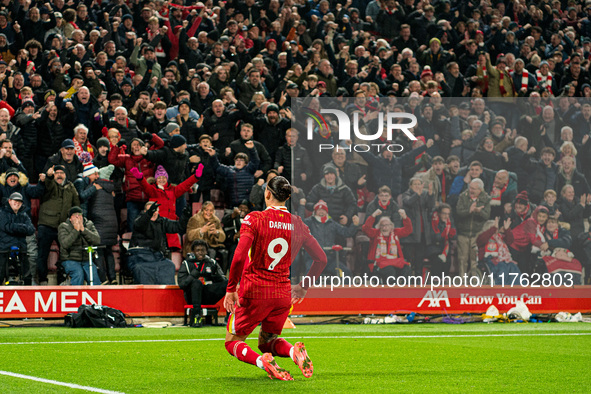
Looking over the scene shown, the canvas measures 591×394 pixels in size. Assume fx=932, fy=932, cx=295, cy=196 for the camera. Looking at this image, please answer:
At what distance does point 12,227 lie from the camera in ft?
51.2

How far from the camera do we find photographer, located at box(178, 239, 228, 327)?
50.3 ft

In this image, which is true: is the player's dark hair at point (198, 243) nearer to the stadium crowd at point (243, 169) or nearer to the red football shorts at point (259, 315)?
the stadium crowd at point (243, 169)

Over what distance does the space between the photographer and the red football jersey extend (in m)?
7.28

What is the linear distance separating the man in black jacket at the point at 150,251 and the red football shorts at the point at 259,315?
8381mm

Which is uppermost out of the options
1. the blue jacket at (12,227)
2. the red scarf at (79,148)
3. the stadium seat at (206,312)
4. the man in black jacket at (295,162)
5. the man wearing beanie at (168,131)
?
the man wearing beanie at (168,131)

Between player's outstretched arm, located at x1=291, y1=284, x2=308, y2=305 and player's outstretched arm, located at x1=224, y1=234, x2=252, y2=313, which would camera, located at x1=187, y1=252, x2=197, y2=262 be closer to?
player's outstretched arm, located at x1=291, y1=284, x2=308, y2=305

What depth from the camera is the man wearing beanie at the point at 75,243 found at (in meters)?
15.8

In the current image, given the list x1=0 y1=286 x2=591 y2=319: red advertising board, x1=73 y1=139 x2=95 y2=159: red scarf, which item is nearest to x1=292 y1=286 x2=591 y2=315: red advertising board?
x1=0 y1=286 x2=591 y2=319: red advertising board

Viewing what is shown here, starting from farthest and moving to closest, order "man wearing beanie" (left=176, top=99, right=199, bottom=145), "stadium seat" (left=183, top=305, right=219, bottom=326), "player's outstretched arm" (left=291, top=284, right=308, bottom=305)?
1. "man wearing beanie" (left=176, top=99, right=199, bottom=145)
2. "stadium seat" (left=183, top=305, right=219, bottom=326)
3. "player's outstretched arm" (left=291, top=284, right=308, bottom=305)

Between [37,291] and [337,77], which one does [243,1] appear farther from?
[37,291]

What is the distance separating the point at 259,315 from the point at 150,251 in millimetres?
8718

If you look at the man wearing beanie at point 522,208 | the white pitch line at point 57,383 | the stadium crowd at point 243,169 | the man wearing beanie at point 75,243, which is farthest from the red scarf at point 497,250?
the white pitch line at point 57,383

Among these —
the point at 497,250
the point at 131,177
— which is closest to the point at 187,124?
the point at 131,177

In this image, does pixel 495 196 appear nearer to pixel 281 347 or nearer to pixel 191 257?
pixel 191 257
